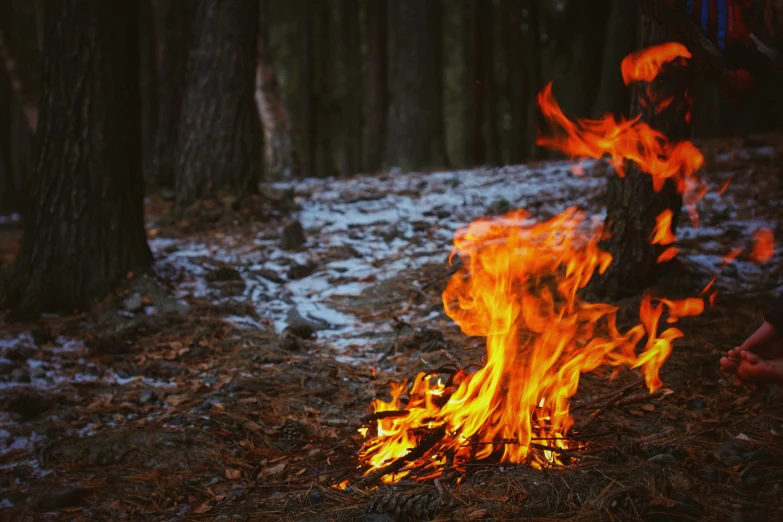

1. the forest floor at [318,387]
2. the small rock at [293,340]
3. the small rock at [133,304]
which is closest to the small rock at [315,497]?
the forest floor at [318,387]

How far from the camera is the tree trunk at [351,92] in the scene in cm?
2064

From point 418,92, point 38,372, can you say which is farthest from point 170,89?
point 38,372

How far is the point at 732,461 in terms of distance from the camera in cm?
292

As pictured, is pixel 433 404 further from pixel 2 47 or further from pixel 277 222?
pixel 2 47

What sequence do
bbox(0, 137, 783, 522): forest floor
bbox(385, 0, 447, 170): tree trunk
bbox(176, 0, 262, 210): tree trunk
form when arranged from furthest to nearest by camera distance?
bbox(385, 0, 447, 170): tree trunk, bbox(176, 0, 262, 210): tree trunk, bbox(0, 137, 783, 522): forest floor

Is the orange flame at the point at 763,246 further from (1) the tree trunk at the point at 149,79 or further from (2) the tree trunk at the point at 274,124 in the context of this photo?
(2) the tree trunk at the point at 274,124

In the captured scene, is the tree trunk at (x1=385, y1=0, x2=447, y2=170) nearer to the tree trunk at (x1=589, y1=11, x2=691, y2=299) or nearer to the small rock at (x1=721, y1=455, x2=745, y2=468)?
the tree trunk at (x1=589, y1=11, x2=691, y2=299)

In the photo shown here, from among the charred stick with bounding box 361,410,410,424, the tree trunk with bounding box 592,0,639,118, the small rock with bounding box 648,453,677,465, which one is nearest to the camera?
the small rock with bounding box 648,453,677,465

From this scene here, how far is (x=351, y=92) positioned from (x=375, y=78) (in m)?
6.80

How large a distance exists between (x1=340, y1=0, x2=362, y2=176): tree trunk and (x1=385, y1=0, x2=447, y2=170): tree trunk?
920 centimetres

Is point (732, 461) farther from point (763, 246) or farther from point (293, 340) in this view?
point (763, 246)

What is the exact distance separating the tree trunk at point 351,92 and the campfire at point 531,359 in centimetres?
1676

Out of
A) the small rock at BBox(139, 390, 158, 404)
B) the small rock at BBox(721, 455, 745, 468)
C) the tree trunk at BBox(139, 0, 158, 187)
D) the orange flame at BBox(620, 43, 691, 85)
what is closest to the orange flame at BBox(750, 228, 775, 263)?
the orange flame at BBox(620, 43, 691, 85)

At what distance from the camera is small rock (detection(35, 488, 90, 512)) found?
318 centimetres
